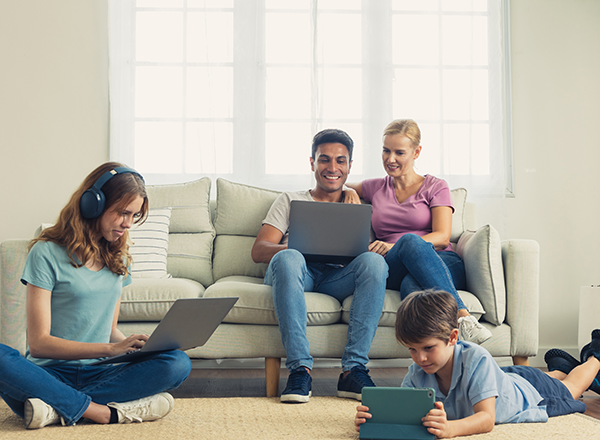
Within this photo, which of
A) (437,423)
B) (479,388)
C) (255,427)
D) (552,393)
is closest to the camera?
(437,423)

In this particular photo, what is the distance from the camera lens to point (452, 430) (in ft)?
4.00

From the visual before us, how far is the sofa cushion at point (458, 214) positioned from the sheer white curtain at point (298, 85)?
0.41 meters

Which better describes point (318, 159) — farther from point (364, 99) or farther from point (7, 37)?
point (7, 37)

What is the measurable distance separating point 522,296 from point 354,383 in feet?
2.59

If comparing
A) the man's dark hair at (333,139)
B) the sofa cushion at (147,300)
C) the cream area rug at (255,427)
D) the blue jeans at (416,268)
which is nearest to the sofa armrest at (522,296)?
the blue jeans at (416,268)

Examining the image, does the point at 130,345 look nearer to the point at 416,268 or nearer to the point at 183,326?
the point at 183,326

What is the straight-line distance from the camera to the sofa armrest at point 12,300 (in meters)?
1.93

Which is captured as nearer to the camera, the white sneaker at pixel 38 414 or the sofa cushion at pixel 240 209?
the white sneaker at pixel 38 414

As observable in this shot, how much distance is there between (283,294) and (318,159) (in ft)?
2.61

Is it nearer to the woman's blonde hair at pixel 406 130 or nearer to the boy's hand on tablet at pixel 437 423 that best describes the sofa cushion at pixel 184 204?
the woman's blonde hair at pixel 406 130

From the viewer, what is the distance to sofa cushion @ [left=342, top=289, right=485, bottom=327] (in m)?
1.97

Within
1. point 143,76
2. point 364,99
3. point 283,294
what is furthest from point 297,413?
point 143,76

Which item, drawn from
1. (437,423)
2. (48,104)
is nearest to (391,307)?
(437,423)

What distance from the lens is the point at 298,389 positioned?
1.70 metres
